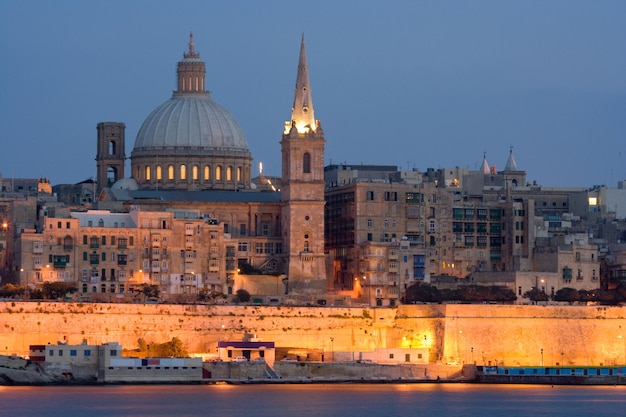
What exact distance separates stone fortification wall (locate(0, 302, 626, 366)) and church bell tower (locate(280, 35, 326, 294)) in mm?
8218

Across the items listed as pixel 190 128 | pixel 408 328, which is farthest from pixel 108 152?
pixel 408 328

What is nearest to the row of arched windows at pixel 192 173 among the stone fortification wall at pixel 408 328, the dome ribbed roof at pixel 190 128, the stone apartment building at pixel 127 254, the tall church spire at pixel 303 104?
the dome ribbed roof at pixel 190 128

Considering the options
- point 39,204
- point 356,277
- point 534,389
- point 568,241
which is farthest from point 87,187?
point 534,389

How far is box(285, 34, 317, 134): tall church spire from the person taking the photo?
11956 centimetres

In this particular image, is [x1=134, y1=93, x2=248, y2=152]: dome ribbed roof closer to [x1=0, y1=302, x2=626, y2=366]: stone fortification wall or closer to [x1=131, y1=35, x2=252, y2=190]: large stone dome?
[x1=131, y1=35, x2=252, y2=190]: large stone dome

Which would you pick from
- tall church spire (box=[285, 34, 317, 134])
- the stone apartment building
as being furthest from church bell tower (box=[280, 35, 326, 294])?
the stone apartment building

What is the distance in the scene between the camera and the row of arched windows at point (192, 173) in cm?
12631

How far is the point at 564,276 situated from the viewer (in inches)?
4788

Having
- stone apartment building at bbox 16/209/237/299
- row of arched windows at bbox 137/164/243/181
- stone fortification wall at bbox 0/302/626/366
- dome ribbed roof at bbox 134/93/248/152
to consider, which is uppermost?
dome ribbed roof at bbox 134/93/248/152

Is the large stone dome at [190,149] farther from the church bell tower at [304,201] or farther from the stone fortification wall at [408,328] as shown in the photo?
the stone fortification wall at [408,328]

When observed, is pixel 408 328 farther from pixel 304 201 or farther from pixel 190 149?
pixel 190 149

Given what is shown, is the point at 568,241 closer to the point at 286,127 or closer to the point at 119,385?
the point at 286,127

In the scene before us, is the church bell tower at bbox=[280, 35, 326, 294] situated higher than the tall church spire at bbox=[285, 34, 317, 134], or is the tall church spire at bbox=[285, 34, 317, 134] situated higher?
the tall church spire at bbox=[285, 34, 317, 134]

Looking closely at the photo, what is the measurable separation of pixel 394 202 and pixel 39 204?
18.3m
